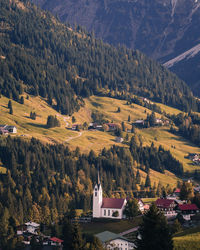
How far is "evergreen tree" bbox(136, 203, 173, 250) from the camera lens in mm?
69250

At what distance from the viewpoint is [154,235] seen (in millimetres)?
69750

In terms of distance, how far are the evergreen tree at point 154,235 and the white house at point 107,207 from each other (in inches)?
3331

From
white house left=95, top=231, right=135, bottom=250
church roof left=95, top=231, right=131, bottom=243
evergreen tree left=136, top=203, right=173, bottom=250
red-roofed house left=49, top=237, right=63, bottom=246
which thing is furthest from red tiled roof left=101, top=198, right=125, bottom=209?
evergreen tree left=136, top=203, right=173, bottom=250

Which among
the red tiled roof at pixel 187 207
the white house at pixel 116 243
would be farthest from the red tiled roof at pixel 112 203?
the white house at pixel 116 243

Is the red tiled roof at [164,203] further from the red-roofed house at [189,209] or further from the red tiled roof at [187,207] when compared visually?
the red-roofed house at [189,209]

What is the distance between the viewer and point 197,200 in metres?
149

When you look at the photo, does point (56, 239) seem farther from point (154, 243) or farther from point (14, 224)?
point (154, 243)

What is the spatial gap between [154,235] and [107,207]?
88.2 metres

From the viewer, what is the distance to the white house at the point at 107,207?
155750mm

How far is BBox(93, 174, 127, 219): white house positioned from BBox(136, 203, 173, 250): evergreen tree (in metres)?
84.6

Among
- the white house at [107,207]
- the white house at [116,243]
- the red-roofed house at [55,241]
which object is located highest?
the white house at [107,207]

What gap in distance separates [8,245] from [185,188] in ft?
181

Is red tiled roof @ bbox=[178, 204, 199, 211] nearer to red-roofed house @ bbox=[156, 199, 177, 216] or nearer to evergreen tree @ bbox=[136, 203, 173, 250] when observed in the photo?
red-roofed house @ bbox=[156, 199, 177, 216]

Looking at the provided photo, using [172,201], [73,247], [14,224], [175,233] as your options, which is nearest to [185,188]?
[172,201]
